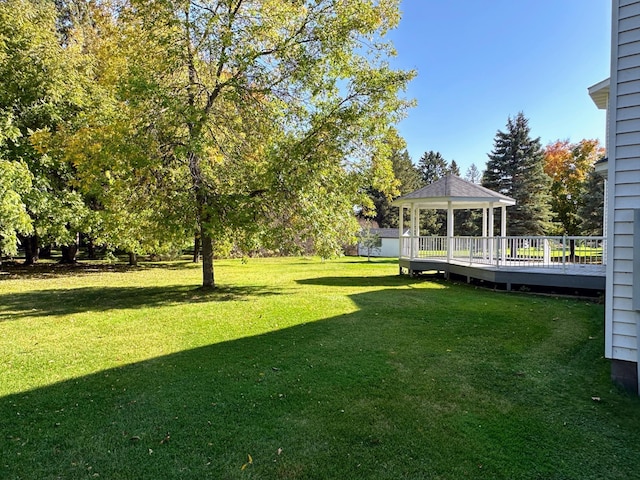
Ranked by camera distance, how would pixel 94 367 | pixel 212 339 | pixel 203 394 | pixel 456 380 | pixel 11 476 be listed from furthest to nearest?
pixel 212 339, pixel 94 367, pixel 456 380, pixel 203 394, pixel 11 476

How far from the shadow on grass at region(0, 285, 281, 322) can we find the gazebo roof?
6.09m

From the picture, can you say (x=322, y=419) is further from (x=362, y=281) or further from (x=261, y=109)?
(x=362, y=281)

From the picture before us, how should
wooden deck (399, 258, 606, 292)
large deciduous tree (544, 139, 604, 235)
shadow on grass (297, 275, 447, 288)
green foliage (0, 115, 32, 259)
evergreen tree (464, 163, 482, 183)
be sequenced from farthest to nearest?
evergreen tree (464, 163, 482, 183) < large deciduous tree (544, 139, 604, 235) < shadow on grass (297, 275, 447, 288) < green foliage (0, 115, 32, 259) < wooden deck (399, 258, 606, 292)

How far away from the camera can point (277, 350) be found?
17.0 ft

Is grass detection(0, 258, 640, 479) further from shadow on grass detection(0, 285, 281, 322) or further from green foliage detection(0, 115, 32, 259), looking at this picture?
green foliage detection(0, 115, 32, 259)

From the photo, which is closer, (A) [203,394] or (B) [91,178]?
(A) [203,394]

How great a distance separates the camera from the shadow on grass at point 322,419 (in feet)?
8.50

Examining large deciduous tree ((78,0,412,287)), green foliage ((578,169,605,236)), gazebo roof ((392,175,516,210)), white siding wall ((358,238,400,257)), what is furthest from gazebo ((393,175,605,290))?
white siding wall ((358,238,400,257))

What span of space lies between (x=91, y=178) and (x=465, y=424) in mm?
10073

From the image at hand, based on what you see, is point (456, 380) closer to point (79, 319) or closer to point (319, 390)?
point (319, 390)

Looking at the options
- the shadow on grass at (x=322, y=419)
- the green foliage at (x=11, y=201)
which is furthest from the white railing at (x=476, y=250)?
the green foliage at (x=11, y=201)

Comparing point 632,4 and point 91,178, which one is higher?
point 632,4

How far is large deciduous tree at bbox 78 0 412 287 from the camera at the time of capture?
9016mm

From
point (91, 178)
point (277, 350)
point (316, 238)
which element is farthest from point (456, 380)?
Answer: point (91, 178)
